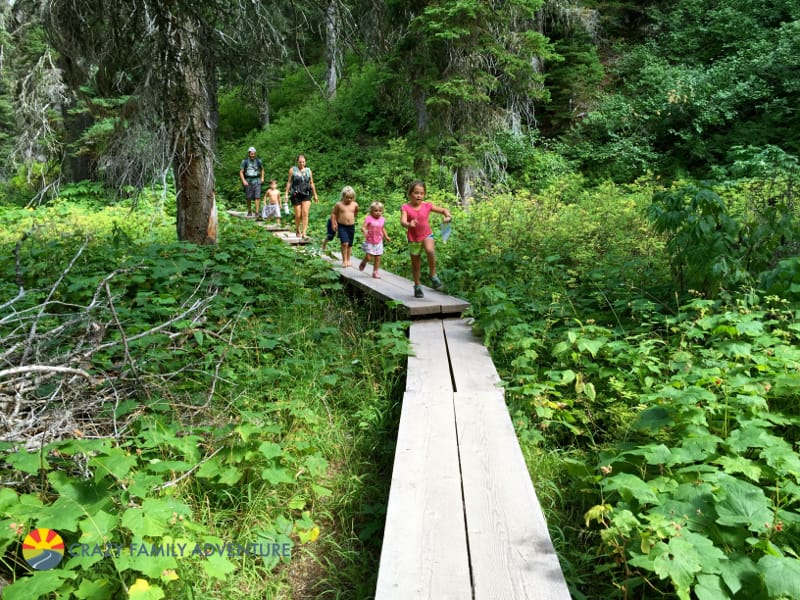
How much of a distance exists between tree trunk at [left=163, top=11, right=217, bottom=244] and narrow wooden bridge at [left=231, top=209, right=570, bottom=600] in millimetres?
4618

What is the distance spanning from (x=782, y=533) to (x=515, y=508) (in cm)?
116

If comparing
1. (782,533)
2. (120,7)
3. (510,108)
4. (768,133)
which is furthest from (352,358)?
(768,133)

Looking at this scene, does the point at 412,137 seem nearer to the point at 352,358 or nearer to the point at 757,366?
the point at 352,358

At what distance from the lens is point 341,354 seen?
5.32 metres

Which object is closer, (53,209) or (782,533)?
(782,533)

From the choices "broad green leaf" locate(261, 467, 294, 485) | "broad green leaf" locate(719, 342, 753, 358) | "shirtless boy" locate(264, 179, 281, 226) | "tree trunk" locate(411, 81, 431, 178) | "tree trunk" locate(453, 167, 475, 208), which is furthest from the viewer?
"tree trunk" locate(411, 81, 431, 178)

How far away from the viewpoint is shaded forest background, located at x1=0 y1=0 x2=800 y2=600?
2.48 metres

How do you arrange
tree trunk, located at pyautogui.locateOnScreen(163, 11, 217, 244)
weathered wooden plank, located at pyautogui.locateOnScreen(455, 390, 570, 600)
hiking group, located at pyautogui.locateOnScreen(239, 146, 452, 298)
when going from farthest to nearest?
hiking group, located at pyautogui.locateOnScreen(239, 146, 452, 298), tree trunk, located at pyautogui.locateOnScreen(163, 11, 217, 244), weathered wooden plank, located at pyautogui.locateOnScreen(455, 390, 570, 600)

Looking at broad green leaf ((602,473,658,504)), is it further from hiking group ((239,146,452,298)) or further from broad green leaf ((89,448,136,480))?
hiking group ((239,146,452,298))

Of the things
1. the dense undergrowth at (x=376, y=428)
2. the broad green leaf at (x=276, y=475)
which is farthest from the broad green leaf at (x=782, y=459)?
the broad green leaf at (x=276, y=475)

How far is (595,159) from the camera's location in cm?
1662

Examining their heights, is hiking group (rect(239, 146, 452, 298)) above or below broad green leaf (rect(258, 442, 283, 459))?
above

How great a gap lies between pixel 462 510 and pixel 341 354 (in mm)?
2851

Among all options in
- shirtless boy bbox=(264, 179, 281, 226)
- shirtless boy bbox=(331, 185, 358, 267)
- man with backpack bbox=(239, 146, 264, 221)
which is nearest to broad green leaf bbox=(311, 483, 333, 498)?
shirtless boy bbox=(331, 185, 358, 267)
